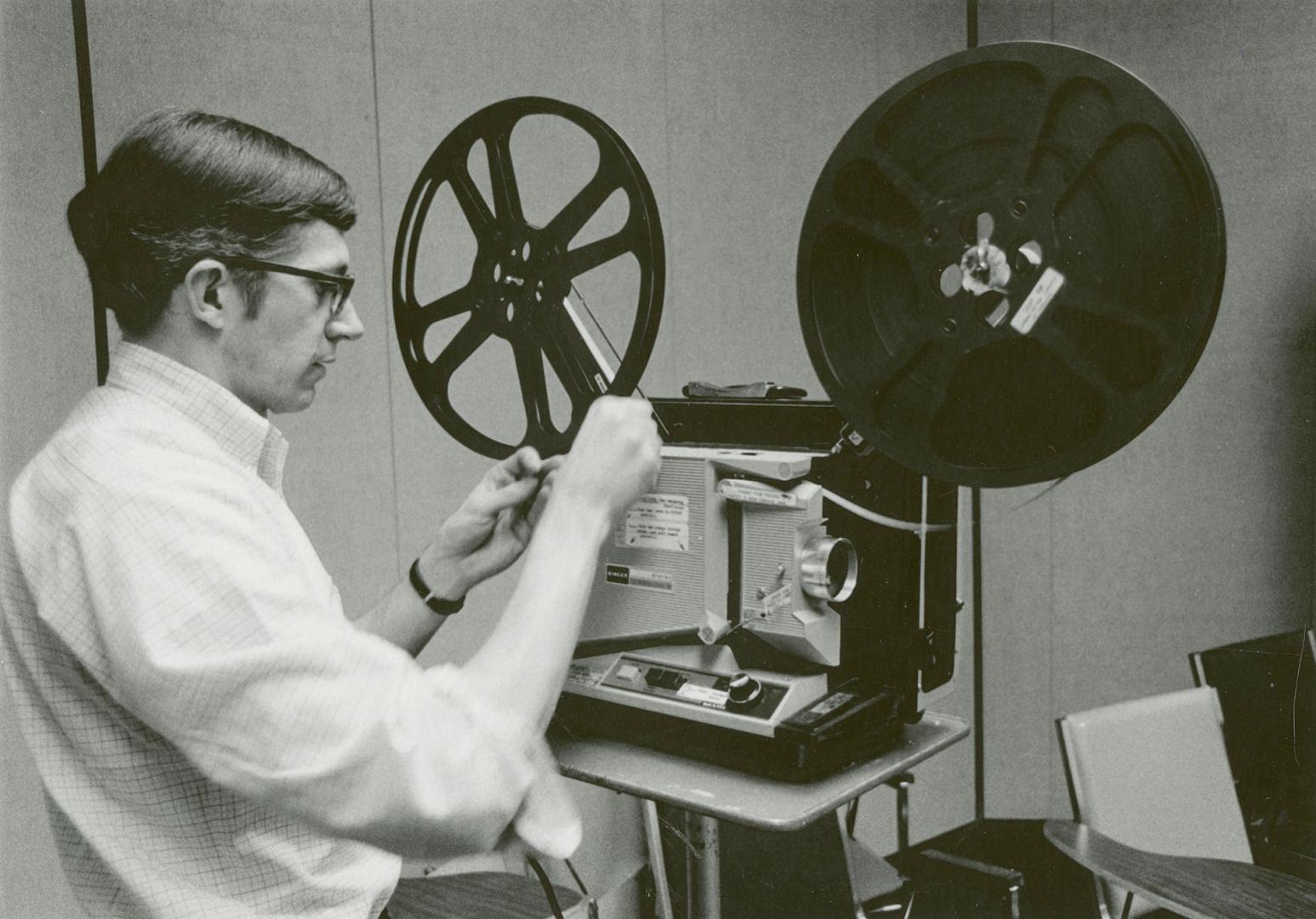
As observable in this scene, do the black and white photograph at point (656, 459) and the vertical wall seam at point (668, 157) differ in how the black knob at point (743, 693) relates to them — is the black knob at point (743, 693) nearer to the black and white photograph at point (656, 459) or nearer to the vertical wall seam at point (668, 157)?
the black and white photograph at point (656, 459)

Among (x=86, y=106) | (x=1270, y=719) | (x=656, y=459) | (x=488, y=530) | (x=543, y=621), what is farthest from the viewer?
(x=1270, y=719)

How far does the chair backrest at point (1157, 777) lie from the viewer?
7.11 feet

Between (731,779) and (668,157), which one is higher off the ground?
(668,157)

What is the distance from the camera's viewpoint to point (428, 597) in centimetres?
154

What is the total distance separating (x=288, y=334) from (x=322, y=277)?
2.9 inches

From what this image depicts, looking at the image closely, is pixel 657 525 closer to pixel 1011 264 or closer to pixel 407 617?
pixel 407 617

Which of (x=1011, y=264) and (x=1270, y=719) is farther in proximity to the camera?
(x=1270, y=719)

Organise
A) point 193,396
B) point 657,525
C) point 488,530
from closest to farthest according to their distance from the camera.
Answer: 1. point 193,396
2. point 488,530
3. point 657,525

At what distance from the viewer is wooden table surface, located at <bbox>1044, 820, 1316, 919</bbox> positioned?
167 cm

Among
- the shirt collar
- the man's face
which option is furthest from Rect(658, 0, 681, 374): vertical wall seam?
the shirt collar

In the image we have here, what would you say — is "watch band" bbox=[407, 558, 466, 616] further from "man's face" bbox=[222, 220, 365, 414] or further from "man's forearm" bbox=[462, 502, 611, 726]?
"man's forearm" bbox=[462, 502, 611, 726]

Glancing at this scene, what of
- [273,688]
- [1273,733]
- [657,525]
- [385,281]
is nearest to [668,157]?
[385,281]

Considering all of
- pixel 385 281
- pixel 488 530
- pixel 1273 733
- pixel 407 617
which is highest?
pixel 385 281

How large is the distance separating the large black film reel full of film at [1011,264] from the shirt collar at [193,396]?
2.66 feet
